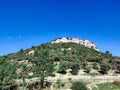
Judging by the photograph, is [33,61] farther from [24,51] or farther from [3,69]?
[24,51]

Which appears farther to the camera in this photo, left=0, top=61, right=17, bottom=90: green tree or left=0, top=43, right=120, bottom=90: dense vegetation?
left=0, top=43, right=120, bottom=90: dense vegetation

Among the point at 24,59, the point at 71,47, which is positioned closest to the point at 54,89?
the point at 24,59

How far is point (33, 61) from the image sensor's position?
474 feet

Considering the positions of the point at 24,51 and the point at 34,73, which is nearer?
the point at 34,73

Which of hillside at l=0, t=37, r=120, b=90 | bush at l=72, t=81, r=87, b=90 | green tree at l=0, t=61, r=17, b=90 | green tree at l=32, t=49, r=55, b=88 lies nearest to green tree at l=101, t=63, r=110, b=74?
hillside at l=0, t=37, r=120, b=90

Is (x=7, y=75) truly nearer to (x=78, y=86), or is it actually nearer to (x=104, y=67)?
(x=78, y=86)

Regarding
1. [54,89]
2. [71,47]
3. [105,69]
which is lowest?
[54,89]

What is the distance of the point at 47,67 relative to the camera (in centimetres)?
13538

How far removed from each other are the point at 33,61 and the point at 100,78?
3370 centimetres

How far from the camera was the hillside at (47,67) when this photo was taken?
12050 cm

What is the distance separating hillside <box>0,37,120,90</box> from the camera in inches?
4744

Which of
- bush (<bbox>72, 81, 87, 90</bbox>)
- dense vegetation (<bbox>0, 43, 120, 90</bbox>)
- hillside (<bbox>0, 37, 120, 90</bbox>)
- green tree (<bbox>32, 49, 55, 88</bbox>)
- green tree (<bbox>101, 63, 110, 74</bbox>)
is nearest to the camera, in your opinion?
bush (<bbox>72, 81, 87, 90</bbox>)

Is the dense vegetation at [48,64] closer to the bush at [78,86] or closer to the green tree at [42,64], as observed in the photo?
the green tree at [42,64]

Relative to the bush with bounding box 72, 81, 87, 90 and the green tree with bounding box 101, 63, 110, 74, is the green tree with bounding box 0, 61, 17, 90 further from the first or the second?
the green tree with bounding box 101, 63, 110, 74
